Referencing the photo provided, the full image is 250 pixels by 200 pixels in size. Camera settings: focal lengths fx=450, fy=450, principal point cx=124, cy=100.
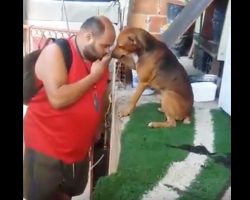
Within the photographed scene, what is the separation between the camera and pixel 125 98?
3.87ft

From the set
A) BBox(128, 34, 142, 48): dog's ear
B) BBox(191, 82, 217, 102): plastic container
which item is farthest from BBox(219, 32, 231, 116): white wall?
BBox(128, 34, 142, 48): dog's ear

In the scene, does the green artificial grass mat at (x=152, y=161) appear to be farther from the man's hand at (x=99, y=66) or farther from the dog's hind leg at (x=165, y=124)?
the man's hand at (x=99, y=66)

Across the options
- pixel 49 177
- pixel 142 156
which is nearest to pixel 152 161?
pixel 142 156

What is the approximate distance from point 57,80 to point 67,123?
0.11 metres

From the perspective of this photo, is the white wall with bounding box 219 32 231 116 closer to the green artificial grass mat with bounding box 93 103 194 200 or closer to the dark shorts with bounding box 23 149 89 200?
the green artificial grass mat with bounding box 93 103 194 200

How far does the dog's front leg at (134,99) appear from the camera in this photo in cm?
118

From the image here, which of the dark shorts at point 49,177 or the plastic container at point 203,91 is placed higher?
the plastic container at point 203,91

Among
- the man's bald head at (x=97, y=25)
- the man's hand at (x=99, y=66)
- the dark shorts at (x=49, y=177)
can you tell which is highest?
the man's bald head at (x=97, y=25)

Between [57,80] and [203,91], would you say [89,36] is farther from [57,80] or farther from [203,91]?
[203,91]

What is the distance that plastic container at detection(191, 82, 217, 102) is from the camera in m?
1.21

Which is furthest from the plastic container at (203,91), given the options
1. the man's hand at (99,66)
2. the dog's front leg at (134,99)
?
the man's hand at (99,66)

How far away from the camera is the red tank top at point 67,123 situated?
1131mm
